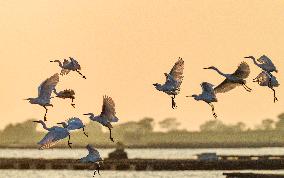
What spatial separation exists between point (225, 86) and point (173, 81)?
147 centimetres

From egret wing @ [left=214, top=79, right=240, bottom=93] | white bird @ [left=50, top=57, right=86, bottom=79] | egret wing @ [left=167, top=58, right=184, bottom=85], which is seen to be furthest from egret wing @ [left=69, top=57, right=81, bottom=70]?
egret wing @ [left=214, top=79, right=240, bottom=93]

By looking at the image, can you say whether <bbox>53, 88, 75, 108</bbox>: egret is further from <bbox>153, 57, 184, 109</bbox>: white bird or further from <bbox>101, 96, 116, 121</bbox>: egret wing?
<bbox>153, 57, 184, 109</bbox>: white bird

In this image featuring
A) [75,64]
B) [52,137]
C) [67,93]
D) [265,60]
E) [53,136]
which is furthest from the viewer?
[75,64]

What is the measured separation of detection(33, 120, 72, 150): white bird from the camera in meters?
15.3

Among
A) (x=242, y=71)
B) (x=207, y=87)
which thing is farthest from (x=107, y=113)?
(x=242, y=71)

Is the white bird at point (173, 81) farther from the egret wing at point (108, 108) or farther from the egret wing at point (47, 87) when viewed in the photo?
the egret wing at point (47, 87)

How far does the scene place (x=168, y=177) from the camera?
10406 centimetres

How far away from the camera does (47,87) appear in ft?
56.5

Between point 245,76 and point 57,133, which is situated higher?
point 245,76

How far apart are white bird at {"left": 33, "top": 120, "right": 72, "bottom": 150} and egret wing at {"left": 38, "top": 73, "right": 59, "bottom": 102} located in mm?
881

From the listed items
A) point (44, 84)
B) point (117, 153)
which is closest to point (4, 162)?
point (117, 153)

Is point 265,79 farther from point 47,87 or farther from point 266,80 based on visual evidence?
point 47,87

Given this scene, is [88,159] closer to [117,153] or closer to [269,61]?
[269,61]

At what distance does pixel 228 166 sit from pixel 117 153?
17286 mm
